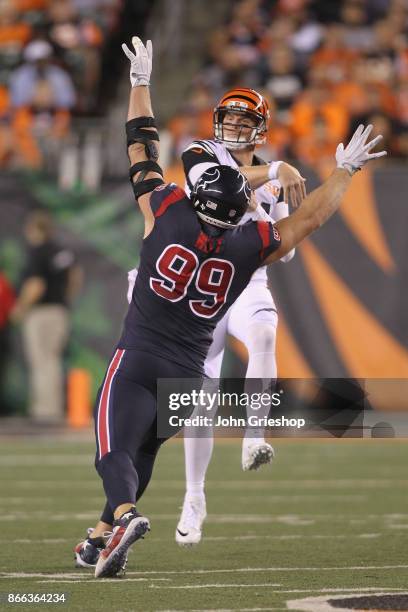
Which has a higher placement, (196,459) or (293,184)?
(293,184)

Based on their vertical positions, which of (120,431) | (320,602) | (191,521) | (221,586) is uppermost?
(191,521)

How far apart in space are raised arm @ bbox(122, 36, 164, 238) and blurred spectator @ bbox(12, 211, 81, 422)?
24.6 feet

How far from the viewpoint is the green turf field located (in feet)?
18.5

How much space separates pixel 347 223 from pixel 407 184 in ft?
2.15

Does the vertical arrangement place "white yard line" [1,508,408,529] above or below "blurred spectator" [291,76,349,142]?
below

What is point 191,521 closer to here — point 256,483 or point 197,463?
point 197,463

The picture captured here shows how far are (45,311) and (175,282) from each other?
328 inches

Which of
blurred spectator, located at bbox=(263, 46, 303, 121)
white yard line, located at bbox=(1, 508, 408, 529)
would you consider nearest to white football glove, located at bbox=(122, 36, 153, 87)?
white yard line, located at bbox=(1, 508, 408, 529)

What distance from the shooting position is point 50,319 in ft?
45.3

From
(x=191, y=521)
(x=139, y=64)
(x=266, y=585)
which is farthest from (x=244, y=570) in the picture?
(x=139, y=64)

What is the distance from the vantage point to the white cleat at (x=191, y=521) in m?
6.87

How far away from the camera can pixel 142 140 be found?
6012 mm

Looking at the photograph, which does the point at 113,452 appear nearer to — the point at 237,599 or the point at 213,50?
the point at 237,599

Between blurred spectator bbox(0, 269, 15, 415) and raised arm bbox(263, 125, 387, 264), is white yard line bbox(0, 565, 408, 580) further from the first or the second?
blurred spectator bbox(0, 269, 15, 415)
